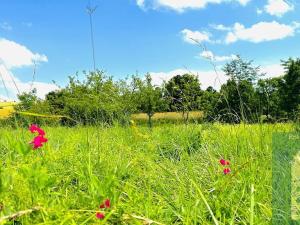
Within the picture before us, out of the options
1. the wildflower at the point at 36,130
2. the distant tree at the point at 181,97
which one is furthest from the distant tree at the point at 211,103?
the wildflower at the point at 36,130

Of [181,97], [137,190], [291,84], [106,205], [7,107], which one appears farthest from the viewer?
[291,84]

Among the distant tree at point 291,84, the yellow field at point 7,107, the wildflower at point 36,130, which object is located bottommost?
the wildflower at point 36,130

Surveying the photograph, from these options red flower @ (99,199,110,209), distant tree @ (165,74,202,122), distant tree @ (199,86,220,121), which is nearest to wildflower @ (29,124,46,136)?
red flower @ (99,199,110,209)

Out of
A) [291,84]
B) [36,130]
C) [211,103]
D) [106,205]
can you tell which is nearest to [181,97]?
[211,103]

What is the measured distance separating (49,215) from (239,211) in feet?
4.41

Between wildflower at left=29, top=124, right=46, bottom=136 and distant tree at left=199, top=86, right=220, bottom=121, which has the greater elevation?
distant tree at left=199, top=86, right=220, bottom=121

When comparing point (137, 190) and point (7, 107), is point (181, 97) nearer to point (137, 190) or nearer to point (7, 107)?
point (137, 190)

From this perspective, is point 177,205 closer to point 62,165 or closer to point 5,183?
point 5,183

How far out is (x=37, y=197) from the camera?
2650 millimetres

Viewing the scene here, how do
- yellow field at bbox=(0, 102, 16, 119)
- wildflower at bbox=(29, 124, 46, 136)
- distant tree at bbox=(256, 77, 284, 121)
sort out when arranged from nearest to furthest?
1. yellow field at bbox=(0, 102, 16, 119)
2. wildflower at bbox=(29, 124, 46, 136)
3. distant tree at bbox=(256, 77, 284, 121)

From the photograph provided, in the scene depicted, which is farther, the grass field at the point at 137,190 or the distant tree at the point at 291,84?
the distant tree at the point at 291,84

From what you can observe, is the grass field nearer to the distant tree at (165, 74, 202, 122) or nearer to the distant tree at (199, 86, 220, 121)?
the distant tree at (165, 74, 202, 122)

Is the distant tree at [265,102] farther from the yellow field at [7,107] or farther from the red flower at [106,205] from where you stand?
the red flower at [106,205]

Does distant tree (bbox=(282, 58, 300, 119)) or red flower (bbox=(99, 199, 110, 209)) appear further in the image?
distant tree (bbox=(282, 58, 300, 119))
